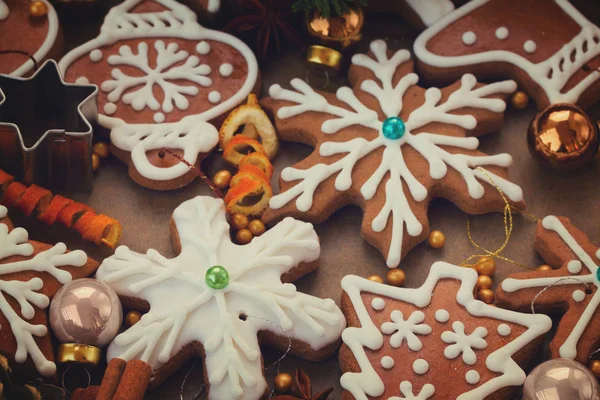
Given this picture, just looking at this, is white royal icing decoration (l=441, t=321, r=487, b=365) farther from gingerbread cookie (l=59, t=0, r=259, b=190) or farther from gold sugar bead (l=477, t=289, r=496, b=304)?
gingerbread cookie (l=59, t=0, r=259, b=190)

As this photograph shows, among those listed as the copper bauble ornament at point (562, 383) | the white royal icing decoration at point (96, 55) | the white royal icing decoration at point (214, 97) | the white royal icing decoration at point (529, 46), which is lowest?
the copper bauble ornament at point (562, 383)

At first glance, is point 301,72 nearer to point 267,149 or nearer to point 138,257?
point 267,149

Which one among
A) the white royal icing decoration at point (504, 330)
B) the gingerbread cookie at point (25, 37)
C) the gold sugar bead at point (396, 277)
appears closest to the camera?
the white royal icing decoration at point (504, 330)

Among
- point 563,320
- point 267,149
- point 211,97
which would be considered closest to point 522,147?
point 563,320

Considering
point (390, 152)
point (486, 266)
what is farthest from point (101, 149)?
point (486, 266)

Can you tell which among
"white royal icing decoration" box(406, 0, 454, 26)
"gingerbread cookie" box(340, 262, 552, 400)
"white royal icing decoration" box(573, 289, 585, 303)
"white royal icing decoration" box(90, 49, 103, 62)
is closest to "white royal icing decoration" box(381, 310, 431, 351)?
"gingerbread cookie" box(340, 262, 552, 400)

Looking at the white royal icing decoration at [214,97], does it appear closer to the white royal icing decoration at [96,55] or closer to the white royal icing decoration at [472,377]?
the white royal icing decoration at [96,55]

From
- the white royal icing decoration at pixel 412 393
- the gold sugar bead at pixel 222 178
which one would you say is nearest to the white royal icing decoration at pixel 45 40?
the gold sugar bead at pixel 222 178
